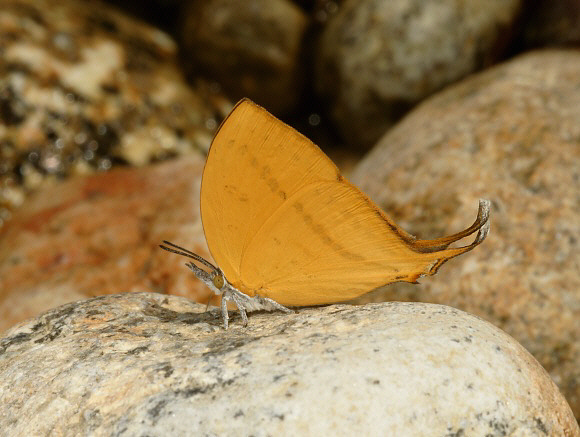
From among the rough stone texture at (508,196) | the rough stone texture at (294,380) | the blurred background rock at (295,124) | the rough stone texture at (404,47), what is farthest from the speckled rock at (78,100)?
the rough stone texture at (294,380)

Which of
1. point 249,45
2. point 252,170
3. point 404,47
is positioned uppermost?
point 249,45

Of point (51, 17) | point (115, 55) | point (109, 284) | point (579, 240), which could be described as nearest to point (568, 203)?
point (579, 240)

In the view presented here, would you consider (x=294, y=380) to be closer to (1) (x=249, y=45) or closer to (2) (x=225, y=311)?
(2) (x=225, y=311)

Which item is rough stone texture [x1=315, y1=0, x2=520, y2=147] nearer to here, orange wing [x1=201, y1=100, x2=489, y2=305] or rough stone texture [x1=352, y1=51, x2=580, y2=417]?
rough stone texture [x1=352, y1=51, x2=580, y2=417]

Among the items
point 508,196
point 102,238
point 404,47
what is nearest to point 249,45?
point 404,47

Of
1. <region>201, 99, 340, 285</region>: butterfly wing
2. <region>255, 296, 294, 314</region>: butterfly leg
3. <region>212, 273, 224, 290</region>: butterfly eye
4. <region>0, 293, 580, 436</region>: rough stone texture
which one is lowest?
<region>0, 293, 580, 436</region>: rough stone texture

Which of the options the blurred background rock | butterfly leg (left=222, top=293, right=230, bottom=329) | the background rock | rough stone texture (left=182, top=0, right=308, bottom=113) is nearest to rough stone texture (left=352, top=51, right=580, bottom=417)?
the blurred background rock
